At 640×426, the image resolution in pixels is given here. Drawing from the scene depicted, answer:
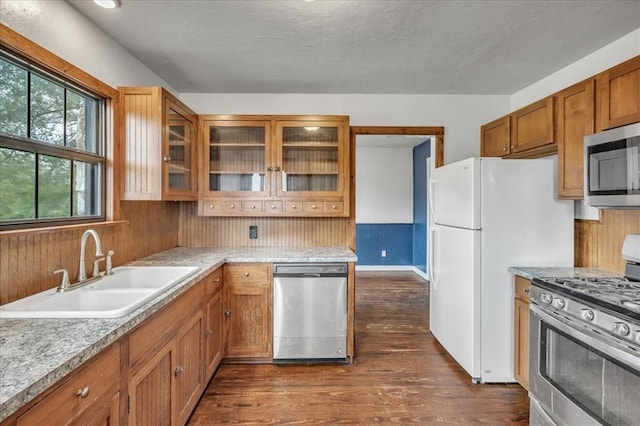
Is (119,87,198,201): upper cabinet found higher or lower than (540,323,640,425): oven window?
higher

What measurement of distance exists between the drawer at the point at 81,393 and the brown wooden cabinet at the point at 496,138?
3188 mm

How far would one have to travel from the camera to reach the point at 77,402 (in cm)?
98

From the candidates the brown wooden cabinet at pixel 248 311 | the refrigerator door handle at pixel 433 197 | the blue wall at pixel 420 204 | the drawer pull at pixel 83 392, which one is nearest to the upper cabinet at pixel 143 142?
the brown wooden cabinet at pixel 248 311

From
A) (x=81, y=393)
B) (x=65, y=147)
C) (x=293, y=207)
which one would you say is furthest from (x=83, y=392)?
(x=293, y=207)

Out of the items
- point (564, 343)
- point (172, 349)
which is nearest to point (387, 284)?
point (564, 343)

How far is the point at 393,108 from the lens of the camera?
343cm

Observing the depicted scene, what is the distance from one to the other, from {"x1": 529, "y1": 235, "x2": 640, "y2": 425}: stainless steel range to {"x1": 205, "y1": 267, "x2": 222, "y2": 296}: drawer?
2.08m

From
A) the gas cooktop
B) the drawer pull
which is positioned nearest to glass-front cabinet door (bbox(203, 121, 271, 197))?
the drawer pull

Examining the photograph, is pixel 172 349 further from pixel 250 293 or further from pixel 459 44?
pixel 459 44

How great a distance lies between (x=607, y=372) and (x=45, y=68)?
3061 millimetres

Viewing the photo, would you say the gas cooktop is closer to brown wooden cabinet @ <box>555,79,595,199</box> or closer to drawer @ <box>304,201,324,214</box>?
brown wooden cabinet @ <box>555,79,595,199</box>

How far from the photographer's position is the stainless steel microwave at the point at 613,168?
1713 millimetres

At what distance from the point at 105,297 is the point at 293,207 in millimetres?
1656

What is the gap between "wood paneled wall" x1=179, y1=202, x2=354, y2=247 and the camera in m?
3.32
